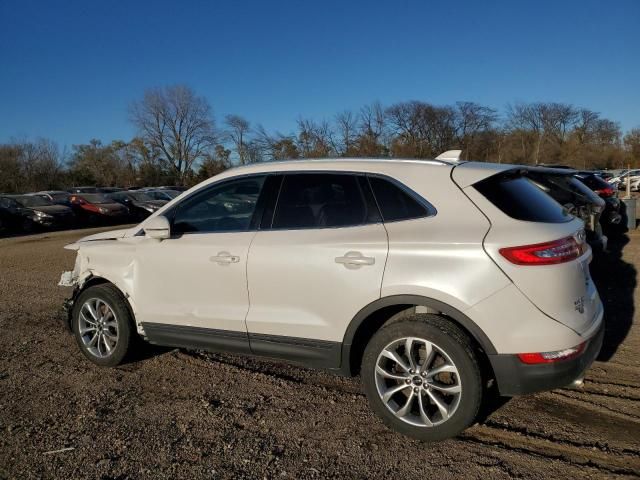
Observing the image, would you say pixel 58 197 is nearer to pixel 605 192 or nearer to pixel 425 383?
pixel 605 192

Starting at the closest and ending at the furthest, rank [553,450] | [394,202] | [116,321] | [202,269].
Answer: [553,450] < [394,202] < [202,269] < [116,321]

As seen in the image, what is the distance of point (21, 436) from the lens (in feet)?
11.2

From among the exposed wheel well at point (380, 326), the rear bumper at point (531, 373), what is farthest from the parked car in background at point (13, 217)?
the rear bumper at point (531, 373)

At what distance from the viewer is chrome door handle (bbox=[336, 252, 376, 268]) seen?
3238 millimetres

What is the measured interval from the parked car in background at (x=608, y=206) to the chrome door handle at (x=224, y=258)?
8.83m

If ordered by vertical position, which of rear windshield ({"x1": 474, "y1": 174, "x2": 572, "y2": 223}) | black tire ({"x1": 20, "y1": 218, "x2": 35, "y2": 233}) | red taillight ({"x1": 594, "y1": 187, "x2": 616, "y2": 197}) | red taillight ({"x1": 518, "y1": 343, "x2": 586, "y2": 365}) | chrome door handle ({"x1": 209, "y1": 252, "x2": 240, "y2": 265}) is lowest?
black tire ({"x1": 20, "y1": 218, "x2": 35, "y2": 233})

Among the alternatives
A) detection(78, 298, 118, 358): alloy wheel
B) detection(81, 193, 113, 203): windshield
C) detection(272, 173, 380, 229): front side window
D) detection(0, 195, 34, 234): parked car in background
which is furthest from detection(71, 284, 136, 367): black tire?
detection(81, 193, 113, 203): windshield

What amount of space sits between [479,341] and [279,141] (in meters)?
33.0

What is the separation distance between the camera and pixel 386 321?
11.2 ft

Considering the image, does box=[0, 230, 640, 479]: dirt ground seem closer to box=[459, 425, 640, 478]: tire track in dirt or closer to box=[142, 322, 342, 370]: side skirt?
box=[459, 425, 640, 478]: tire track in dirt

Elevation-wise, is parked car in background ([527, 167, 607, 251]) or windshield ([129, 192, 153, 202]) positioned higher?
parked car in background ([527, 167, 607, 251])

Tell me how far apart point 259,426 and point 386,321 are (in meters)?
1.10

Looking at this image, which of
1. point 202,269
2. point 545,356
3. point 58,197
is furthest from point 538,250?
point 58,197

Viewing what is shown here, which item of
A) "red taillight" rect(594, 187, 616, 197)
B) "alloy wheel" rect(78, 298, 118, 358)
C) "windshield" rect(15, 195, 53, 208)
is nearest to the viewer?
"alloy wheel" rect(78, 298, 118, 358)
